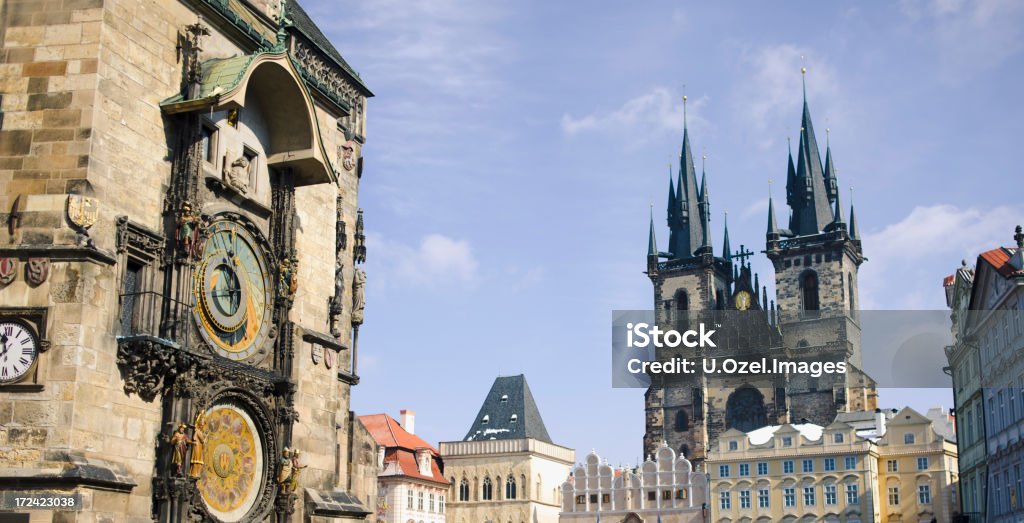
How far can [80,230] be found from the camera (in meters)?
13.6

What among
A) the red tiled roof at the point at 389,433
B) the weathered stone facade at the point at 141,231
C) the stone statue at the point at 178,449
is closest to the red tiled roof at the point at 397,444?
the red tiled roof at the point at 389,433

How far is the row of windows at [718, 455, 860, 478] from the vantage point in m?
71.2

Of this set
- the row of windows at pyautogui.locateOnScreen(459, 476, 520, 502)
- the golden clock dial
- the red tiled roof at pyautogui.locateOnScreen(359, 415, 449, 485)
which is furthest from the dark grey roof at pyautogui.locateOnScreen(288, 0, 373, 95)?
the golden clock dial

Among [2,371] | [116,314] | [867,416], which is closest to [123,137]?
[116,314]

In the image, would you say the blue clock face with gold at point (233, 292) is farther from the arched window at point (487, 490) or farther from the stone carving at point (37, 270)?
the arched window at point (487, 490)

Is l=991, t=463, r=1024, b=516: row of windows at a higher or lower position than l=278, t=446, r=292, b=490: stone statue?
higher

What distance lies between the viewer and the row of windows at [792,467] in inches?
2805

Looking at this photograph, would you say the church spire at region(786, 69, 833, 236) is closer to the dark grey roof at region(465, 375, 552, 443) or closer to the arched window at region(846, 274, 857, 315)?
the arched window at region(846, 274, 857, 315)

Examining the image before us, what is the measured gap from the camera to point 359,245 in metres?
23.9

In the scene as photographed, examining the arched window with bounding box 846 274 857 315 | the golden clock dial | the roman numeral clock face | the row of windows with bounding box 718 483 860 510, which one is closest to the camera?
the roman numeral clock face

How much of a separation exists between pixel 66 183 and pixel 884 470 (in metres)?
65.8

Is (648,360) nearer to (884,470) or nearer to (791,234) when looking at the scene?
(791,234)

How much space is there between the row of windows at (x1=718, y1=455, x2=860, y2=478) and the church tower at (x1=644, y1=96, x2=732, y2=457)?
16032mm

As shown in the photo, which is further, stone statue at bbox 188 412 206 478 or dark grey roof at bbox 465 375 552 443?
dark grey roof at bbox 465 375 552 443
